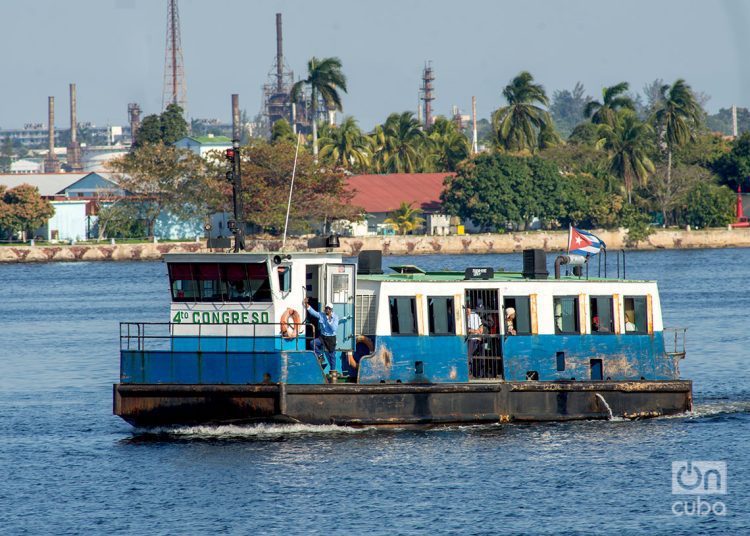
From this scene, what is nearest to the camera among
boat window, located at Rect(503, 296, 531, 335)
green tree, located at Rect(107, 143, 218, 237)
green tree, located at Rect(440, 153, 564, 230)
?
boat window, located at Rect(503, 296, 531, 335)

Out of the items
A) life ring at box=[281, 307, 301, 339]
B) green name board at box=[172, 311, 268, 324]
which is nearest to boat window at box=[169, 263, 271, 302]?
green name board at box=[172, 311, 268, 324]

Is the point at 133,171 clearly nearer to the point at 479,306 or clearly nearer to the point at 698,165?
the point at 698,165

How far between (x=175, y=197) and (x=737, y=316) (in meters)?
69.5

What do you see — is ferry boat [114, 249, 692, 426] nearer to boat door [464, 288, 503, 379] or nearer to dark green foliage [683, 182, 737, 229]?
boat door [464, 288, 503, 379]

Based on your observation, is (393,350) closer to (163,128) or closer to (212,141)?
(212,141)

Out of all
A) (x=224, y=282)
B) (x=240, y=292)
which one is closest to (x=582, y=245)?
(x=240, y=292)

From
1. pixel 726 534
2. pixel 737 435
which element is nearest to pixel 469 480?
pixel 726 534

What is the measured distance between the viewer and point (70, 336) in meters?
51.6

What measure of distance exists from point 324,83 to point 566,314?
9829 centimetres

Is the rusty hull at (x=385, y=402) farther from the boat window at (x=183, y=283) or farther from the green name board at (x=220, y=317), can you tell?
the boat window at (x=183, y=283)

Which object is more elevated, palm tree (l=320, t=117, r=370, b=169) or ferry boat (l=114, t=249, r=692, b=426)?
palm tree (l=320, t=117, r=370, b=169)

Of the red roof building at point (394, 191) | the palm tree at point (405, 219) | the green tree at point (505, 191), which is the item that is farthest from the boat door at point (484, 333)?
the red roof building at point (394, 191)

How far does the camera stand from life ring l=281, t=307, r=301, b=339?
27203 mm

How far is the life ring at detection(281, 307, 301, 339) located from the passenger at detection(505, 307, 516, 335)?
4.59m
